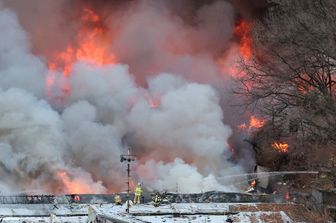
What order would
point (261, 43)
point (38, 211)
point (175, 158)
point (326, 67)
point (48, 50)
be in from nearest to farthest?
point (38, 211) → point (326, 67) → point (261, 43) → point (175, 158) → point (48, 50)

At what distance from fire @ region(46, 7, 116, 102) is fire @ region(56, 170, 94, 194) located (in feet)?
21.2

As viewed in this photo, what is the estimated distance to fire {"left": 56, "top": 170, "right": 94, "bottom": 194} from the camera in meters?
30.6

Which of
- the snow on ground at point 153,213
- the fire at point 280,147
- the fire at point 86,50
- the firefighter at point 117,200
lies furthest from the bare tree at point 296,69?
the fire at point 86,50

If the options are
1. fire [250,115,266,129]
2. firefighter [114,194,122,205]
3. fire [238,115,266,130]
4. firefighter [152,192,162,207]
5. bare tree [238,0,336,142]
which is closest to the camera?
firefighter [152,192,162,207]

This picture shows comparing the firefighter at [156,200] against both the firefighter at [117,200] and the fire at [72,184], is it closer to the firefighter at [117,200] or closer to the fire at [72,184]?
the firefighter at [117,200]

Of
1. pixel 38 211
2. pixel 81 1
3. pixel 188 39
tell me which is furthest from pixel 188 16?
pixel 38 211

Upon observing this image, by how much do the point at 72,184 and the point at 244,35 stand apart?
51.6 feet

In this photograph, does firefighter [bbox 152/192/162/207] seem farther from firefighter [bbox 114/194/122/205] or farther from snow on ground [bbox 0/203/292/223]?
firefighter [bbox 114/194/122/205]

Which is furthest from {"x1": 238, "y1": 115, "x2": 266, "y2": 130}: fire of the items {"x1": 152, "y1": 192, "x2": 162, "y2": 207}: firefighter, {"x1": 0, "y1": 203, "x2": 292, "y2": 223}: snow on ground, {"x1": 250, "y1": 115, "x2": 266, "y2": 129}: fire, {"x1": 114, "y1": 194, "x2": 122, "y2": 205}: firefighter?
{"x1": 114, "y1": 194, "x2": 122, "y2": 205}: firefighter

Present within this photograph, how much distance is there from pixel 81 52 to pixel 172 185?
36.4 feet

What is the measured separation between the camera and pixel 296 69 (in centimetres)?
2747

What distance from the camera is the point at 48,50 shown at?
35812 mm

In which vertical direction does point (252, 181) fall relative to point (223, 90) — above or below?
below

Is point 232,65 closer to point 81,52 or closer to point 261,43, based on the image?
point 261,43
